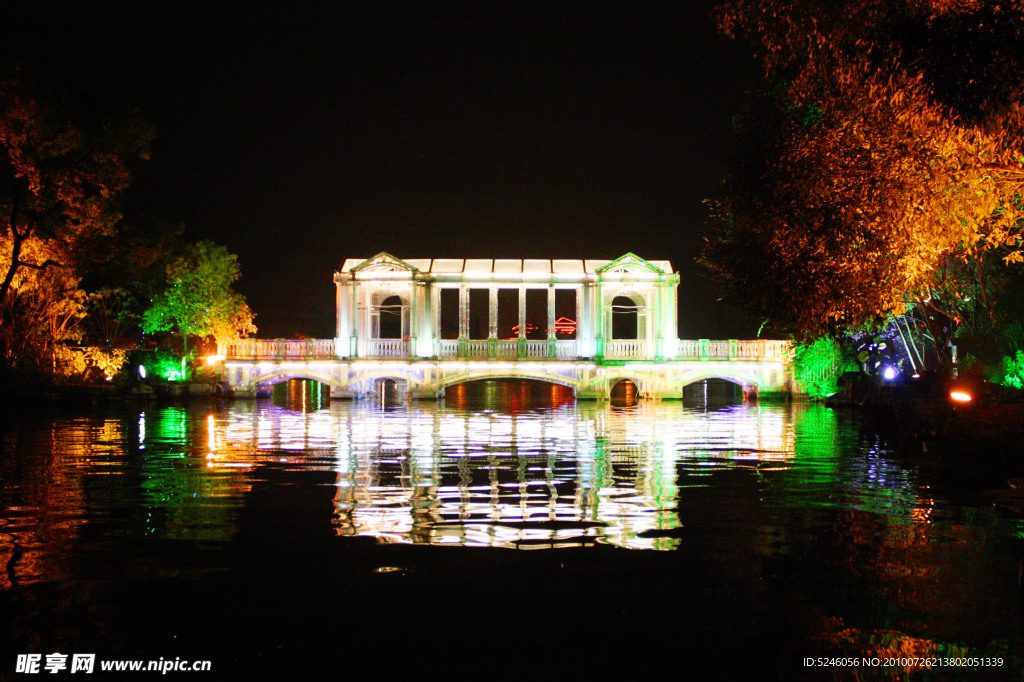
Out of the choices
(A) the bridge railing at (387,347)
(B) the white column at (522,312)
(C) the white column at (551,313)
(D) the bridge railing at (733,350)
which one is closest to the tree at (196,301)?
(A) the bridge railing at (387,347)

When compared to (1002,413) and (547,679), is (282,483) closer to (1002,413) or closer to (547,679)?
(547,679)

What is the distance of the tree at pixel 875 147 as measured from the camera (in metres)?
9.23

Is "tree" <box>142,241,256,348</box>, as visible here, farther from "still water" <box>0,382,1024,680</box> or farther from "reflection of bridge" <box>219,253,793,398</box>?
"still water" <box>0,382,1024,680</box>

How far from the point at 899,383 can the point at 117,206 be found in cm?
2994

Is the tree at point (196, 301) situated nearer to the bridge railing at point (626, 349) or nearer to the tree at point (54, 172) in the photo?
the tree at point (54, 172)

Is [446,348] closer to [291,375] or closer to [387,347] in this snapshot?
[387,347]

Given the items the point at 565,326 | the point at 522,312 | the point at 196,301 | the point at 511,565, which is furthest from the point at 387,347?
the point at 511,565

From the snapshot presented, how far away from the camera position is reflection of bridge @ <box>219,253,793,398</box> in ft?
125

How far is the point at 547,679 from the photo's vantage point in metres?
4.53

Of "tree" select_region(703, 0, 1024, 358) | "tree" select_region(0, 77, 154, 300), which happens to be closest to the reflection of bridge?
"tree" select_region(0, 77, 154, 300)

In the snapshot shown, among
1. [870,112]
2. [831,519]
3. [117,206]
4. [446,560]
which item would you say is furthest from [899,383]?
[117,206]

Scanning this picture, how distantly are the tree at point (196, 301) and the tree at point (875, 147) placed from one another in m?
32.4

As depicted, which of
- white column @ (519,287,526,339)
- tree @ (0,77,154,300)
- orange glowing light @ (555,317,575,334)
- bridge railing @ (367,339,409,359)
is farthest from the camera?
orange glowing light @ (555,317,575,334)

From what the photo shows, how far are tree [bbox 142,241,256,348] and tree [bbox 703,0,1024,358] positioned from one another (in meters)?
32.4
